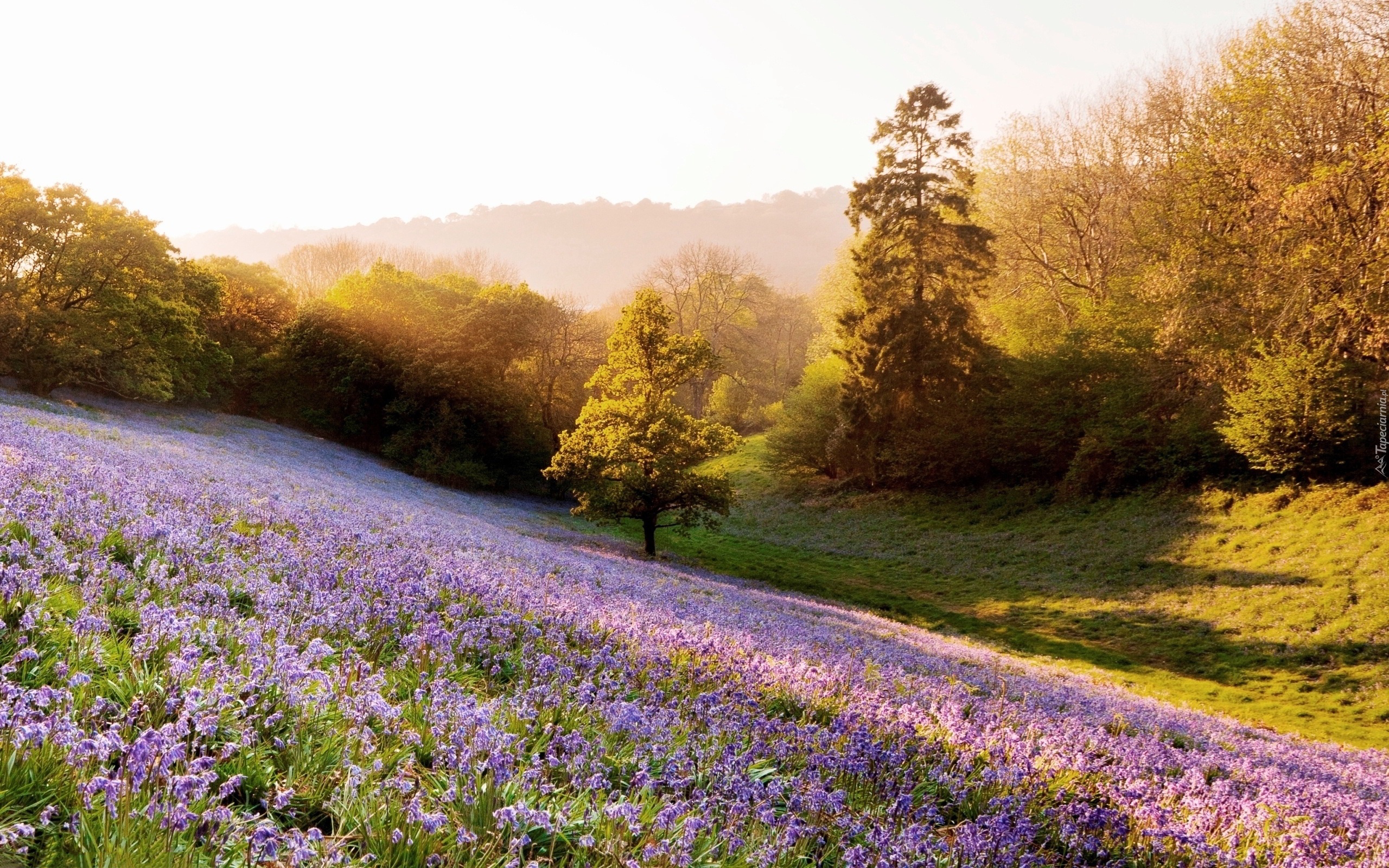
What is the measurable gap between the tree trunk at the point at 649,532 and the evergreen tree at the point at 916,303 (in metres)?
19.4

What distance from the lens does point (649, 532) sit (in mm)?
25078

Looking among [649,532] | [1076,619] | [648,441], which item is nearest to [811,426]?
[649,532]

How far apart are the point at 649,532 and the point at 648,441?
379cm

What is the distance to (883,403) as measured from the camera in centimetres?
3991

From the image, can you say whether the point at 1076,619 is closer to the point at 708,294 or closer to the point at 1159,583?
the point at 1159,583

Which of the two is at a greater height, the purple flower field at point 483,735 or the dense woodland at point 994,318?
the dense woodland at point 994,318

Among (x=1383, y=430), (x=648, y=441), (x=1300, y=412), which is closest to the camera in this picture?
(x=1383, y=430)

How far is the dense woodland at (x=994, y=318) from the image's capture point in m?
23.4

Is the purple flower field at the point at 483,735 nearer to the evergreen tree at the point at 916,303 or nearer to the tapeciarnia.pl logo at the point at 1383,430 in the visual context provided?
the tapeciarnia.pl logo at the point at 1383,430

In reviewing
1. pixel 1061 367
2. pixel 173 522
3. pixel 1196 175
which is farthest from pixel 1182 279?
pixel 173 522

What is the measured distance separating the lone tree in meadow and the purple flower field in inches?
554

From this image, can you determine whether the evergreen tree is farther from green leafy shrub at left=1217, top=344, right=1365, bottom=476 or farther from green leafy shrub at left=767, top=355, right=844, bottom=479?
green leafy shrub at left=1217, top=344, right=1365, bottom=476

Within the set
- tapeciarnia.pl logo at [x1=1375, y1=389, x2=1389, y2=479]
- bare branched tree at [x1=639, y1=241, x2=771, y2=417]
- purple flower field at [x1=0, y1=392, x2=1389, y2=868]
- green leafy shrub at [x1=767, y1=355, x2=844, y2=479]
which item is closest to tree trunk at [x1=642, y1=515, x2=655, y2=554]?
purple flower field at [x1=0, y1=392, x2=1389, y2=868]

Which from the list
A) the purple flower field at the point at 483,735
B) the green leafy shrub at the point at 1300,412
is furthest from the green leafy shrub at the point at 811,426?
the purple flower field at the point at 483,735
